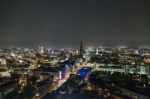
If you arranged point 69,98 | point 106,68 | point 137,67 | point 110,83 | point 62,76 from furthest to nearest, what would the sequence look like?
point 106,68
point 137,67
point 62,76
point 110,83
point 69,98

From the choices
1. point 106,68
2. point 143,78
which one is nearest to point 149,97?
point 143,78

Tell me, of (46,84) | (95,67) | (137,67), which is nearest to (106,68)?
(95,67)

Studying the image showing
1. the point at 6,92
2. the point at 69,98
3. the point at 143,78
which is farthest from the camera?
the point at 143,78

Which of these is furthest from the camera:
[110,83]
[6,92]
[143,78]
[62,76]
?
[62,76]

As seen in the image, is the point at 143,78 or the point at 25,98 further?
the point at 143,78

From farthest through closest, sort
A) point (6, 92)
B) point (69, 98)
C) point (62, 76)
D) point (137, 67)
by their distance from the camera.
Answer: point (137, 67) < point (62, 76) < point (6, 92) < point (69, 98)

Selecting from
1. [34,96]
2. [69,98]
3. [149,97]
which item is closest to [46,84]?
[34,96]

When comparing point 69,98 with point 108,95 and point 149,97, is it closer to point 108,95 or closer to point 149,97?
point 108,95

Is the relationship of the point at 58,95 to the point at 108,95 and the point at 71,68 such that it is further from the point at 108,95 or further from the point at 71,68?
the point at 71,68

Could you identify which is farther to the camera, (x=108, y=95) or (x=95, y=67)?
(x=95, y=67)
